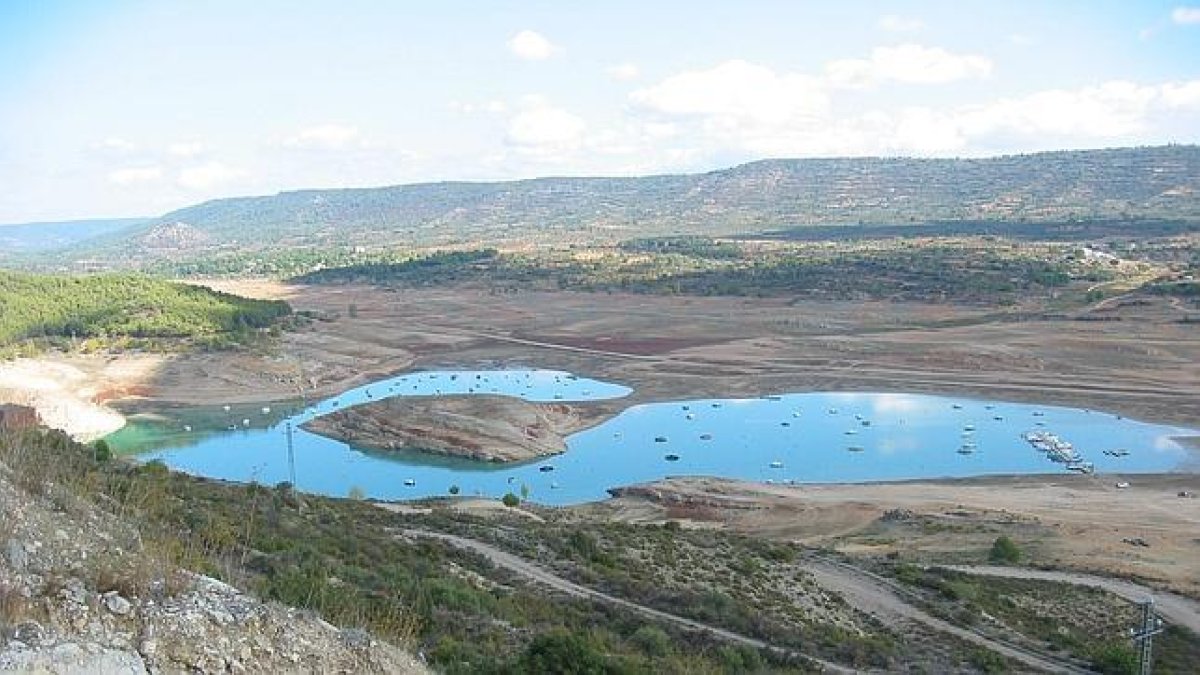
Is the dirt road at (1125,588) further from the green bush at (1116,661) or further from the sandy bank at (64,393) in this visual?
the sandy bank at (64,393)

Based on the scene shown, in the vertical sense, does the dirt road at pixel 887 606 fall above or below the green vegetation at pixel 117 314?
below

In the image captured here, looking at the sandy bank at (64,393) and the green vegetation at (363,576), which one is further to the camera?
the sandy bank at (64,393)

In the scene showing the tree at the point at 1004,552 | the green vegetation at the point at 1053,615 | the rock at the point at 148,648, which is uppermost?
the rock at the point at 148,648

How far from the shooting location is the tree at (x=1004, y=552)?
28688 mm

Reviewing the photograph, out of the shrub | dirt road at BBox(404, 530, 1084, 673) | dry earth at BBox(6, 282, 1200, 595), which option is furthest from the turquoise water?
the shrub

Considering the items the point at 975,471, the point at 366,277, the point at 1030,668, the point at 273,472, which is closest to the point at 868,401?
the point at 975,471

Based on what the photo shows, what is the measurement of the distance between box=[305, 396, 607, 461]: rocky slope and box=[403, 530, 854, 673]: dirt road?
1246 inches

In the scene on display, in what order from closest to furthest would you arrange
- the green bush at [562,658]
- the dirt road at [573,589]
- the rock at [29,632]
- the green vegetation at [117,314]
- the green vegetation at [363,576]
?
1. the rock at [29,632]
2. the green vegetation at [363,576]
3. the green bush at [562,658]
4. the dirt road at [573,589]
5. the green vegetation at [117,314]

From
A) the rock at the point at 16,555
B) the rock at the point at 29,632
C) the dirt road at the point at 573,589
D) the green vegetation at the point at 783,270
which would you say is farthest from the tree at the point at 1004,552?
the green vegetation at the point at 783,270

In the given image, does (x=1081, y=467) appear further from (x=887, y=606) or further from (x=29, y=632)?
(x=29, y=632)

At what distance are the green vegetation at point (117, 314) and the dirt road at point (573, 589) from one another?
64.1m

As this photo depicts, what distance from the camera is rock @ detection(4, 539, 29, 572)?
267 inches

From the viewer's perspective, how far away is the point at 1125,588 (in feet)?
82.3

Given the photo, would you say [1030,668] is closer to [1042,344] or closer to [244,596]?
[244,596]
